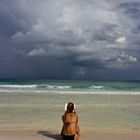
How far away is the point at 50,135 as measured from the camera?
37.7ft

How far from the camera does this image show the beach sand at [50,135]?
1097 cm

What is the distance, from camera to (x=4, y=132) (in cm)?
1177

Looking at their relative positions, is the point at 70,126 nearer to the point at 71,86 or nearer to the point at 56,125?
the point at 56,125

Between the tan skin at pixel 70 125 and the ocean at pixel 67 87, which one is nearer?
the tan skin at pixel 70 125

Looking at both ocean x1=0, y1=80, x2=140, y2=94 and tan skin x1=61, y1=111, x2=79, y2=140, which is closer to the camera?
tan skin x1=61, y1=111, x2=79, y2=140

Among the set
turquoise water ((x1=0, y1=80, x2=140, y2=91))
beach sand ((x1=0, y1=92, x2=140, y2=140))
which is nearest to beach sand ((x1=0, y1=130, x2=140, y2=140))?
beach sand ((x1=0, y1=92, x2=140, y2=140))

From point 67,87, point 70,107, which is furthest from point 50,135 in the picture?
point 67,87

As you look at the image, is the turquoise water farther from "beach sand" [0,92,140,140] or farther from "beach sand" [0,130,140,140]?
"beach sand" [0,130,140,140]

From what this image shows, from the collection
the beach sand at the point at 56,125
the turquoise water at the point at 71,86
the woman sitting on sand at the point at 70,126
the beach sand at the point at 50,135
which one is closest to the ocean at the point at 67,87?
the turquoise water at the point at 71,86

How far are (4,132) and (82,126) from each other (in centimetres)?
314

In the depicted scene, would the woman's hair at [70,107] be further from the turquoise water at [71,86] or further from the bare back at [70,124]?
the turquoise water at [71,86]

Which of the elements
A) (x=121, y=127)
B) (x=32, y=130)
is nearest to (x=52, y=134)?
(x=32, y=130)

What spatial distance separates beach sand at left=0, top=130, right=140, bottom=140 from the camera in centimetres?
1097

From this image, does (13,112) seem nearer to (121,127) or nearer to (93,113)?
(93,113)
